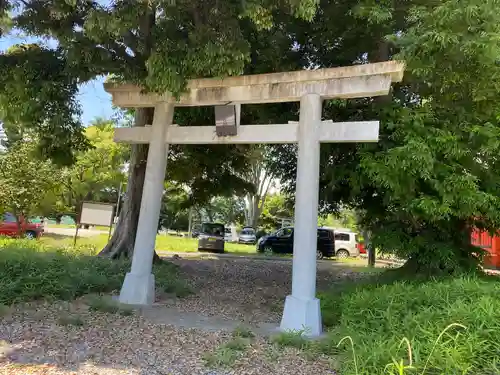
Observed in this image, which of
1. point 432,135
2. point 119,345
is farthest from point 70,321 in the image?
point 432,135

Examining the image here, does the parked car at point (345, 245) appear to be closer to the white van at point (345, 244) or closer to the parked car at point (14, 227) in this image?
the white van at point (345, 244)

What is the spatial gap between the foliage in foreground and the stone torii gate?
0.85 m

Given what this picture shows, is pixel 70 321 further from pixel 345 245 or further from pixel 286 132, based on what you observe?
pixel 345 245

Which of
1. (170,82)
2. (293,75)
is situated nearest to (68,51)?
(170,82)

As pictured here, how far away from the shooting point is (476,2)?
5.64 m

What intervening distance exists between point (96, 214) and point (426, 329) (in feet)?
36.0

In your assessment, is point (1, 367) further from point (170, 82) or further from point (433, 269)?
point (433, 269)

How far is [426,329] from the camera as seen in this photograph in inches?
160

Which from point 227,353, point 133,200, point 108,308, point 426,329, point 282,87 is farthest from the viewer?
point 133,200

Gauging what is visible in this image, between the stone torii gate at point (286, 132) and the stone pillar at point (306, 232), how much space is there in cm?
1

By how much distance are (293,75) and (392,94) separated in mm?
2488

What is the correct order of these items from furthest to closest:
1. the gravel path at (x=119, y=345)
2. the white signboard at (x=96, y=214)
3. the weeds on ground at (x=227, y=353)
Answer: the white signboard at (x=96, y=214) < the weeds on ground at (x=227, y=353) < the gravel path at (x=119, y=345)

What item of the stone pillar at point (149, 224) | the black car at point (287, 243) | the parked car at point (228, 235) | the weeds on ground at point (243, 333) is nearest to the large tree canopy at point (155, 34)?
the stone pillar at point (149, 224)

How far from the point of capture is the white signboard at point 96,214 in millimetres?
12875
